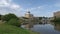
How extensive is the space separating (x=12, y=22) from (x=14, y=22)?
0.88m

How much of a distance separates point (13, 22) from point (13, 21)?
752 mm

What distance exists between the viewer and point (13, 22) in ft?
215

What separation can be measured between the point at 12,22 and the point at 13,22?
532 mm

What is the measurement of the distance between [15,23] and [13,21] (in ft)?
4.97

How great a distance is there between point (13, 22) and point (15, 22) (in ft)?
2.78

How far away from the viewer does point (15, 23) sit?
66062 millimetres

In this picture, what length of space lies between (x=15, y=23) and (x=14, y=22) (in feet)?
2.30

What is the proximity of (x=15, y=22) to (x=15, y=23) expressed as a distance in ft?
1.33

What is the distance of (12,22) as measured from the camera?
65.9 meters

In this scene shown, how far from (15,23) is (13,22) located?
0.97 meters

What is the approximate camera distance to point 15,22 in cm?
6600

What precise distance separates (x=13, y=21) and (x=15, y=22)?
129 centimetres

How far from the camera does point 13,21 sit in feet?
213
